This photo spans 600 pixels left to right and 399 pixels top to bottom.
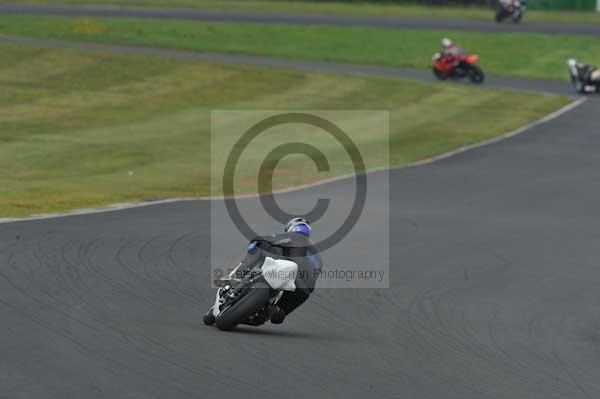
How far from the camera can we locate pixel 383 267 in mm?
15992

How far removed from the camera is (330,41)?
168 feet

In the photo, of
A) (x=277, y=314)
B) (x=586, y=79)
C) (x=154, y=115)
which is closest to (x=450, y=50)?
(x=586, y=79)

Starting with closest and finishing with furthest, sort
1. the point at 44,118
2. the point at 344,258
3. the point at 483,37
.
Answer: the point at 344,258, the point at 44,118, the point at 483,37

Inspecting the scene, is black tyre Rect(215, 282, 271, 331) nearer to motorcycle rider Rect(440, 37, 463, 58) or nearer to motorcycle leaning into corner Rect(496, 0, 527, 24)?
motorcycle rider Rect(440, 37, 463, 58)

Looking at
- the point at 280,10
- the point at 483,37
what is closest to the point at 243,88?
the point at 483,37

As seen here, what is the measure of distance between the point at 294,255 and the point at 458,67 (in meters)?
32.0

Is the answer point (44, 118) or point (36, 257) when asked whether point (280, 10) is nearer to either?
point (44, 118)

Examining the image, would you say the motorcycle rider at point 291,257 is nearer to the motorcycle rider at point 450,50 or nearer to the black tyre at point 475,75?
→ the motorcycle rider at point 450,50

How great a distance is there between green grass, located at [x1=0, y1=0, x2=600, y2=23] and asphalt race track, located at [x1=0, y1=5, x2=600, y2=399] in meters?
39.2

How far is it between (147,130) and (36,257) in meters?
17.5

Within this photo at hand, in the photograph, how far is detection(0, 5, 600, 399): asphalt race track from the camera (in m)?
10.3

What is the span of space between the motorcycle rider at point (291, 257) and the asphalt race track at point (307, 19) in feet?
141

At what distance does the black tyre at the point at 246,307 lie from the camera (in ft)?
38.5

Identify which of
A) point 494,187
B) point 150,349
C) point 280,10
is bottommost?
point 280,10
